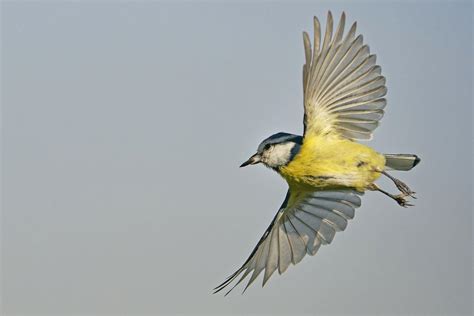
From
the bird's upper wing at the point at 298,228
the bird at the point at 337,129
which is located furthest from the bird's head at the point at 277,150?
the bird's upper wing at the point at 298,228

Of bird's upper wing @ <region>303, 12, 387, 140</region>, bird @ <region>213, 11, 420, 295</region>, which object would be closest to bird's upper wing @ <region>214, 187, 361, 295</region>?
bird @ <region>213, 11, 420, 295</region>

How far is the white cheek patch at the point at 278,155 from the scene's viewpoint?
7.84 metres

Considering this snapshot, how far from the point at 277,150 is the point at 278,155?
5 centimetres

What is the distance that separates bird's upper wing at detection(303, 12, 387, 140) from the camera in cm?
792

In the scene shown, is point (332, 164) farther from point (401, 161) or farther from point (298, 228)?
point (298, 228)

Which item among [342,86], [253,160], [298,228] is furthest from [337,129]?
[298,228]

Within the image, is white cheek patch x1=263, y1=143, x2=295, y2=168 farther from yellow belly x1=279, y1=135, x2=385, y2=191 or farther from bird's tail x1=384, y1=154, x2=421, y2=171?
bird's tail x1=384, y1=154, x2=421, y2=171

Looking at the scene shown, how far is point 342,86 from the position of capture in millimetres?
8031

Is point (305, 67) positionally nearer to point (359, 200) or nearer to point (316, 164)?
point (316, 164)

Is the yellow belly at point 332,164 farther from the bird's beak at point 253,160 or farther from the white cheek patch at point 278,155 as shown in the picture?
the bird's beak at point 253,160

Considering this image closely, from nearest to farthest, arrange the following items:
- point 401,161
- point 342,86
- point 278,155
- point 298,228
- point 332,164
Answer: point 332,164, point 278,155, point 342,86, point 401,161, point 298,228

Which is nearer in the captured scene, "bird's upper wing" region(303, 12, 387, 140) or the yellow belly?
the yellow belly

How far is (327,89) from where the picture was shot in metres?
8.01

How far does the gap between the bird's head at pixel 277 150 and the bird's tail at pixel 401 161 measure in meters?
0.83
